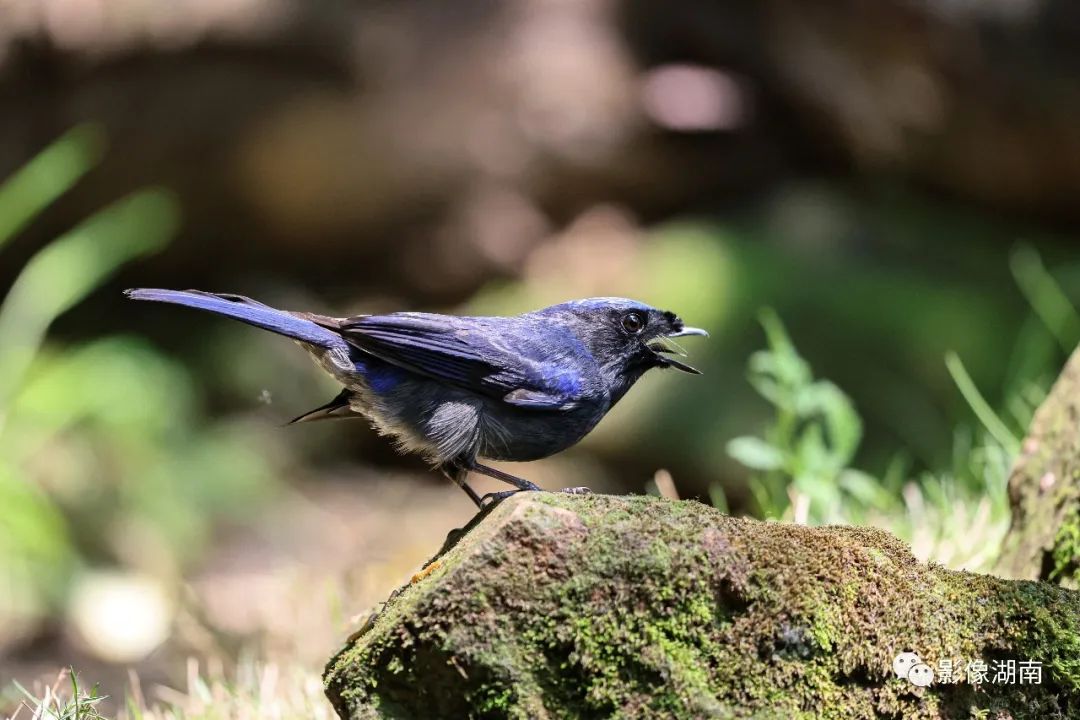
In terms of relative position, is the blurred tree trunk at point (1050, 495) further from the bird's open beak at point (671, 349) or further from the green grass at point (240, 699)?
the green grass at point (240, 699)

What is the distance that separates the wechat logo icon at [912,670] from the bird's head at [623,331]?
1.50m

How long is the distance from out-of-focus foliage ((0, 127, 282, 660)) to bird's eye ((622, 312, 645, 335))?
12.6 ft

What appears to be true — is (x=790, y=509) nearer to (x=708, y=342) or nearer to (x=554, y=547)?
(x=554, y=547)

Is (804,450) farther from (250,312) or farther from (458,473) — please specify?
(250,312)

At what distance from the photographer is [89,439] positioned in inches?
295

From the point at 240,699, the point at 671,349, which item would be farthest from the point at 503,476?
the point at 240,699

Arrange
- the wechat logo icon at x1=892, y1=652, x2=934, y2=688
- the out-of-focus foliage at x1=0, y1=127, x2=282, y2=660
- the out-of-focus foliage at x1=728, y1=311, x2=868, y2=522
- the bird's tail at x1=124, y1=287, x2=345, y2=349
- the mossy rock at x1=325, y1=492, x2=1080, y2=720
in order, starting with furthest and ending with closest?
1. the out-of-focus foliage at x1=0, y1=127, x2=282, y2=660
2. the out-of-focus foliage at x1=728, y1=311, x2=868, y2=522
3. the bird's tail at x1=124, y1=287, x2=345, y2=349
4. the wechat logo icon at x1=892, y1=652, x2=934, y2=688
5. the mossy rock at x1=325, y1=492, x2=1080, y2=720

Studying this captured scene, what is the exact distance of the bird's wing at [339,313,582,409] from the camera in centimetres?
368

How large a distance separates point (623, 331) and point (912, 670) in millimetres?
1673

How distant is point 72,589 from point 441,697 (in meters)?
4.98

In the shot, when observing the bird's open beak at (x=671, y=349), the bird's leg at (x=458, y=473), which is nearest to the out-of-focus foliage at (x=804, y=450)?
the bird's open beak at (x=671, y=349)

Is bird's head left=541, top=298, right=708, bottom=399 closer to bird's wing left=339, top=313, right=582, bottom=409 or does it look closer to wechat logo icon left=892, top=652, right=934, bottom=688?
bird's wing left=339, top=313, right=582, bottom=409

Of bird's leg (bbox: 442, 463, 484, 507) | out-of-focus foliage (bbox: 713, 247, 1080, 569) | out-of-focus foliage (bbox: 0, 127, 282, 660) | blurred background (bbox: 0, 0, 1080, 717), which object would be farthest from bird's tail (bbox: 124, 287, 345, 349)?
out-of-focus foliage (bbox: 0, 127, 282, 660)

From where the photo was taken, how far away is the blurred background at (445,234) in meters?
7.25
